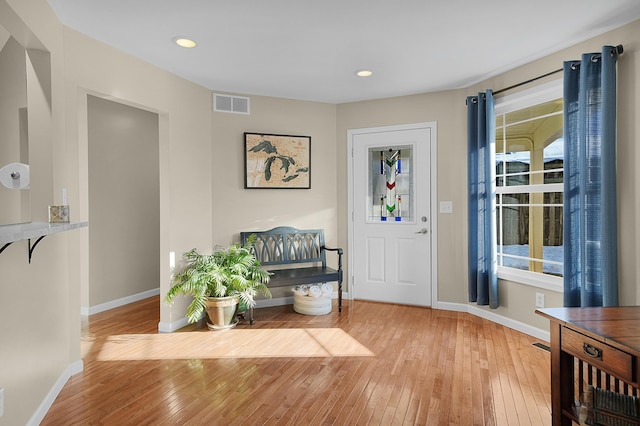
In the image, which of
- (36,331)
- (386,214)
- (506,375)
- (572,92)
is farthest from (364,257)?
(36,331)

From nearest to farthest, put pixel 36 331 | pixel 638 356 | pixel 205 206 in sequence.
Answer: pixel 638 356, pixel 36 331, pixel 205 206

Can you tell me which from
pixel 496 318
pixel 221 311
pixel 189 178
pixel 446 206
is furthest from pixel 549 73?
pixel 221 311

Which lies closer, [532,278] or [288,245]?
[532,278]

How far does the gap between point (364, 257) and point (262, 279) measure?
1.43 m

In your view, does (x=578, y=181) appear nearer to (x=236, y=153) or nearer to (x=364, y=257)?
(x=364, y=257)

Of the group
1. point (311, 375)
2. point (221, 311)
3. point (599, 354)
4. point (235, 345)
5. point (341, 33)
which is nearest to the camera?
point (599, 354)

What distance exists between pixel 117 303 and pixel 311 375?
2.94 m

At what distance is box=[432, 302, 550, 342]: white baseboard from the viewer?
343 centimetres

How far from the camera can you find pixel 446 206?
14.2ft

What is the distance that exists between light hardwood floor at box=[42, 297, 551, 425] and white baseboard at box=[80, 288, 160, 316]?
377 millimetres

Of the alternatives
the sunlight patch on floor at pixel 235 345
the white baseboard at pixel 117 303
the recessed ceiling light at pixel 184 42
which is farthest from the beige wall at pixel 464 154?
the white baseboard at pixel 117 303

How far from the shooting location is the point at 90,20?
2.64 m

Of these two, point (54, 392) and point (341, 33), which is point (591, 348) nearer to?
point (341, 33)

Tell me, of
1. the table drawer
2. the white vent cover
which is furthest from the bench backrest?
the table drawer
